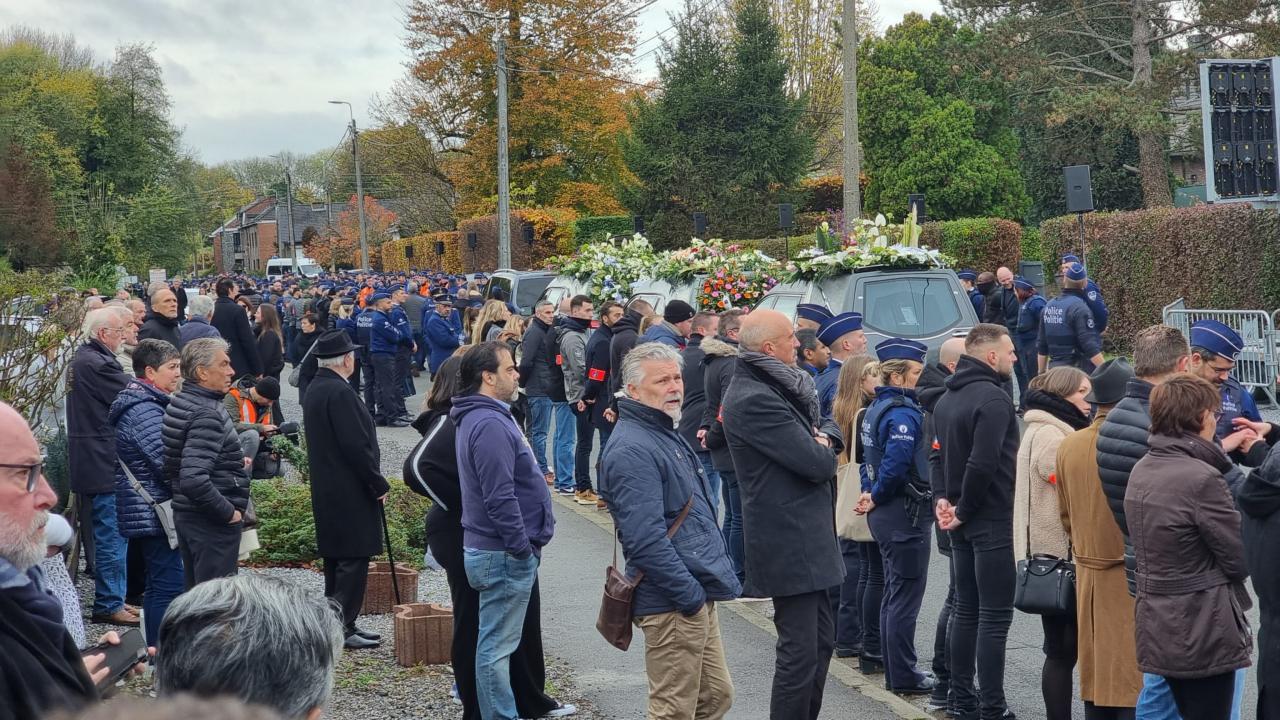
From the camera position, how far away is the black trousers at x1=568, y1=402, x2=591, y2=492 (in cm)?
1312

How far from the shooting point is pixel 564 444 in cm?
1377

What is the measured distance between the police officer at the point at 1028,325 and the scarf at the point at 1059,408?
12.3 meters

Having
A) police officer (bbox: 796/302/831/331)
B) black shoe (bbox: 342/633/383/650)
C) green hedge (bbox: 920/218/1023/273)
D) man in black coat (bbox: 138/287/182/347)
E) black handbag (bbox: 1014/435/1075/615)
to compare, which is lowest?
black shoe (bbox: 342/633/383/650)

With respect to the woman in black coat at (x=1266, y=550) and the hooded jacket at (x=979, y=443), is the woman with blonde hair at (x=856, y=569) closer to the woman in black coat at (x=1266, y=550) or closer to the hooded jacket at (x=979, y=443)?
the hooded jacket at (x=979, y=443)

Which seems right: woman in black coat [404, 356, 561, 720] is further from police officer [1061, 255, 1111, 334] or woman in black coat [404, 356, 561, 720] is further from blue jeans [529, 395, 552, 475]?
police officer [1061, 255, 1111, 334]

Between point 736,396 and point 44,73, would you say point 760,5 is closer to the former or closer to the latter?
point 44,73

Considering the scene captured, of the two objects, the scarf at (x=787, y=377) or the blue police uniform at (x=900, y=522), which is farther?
the blue police uniform at (x=900, y=522)

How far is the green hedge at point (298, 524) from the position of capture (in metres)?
10.1

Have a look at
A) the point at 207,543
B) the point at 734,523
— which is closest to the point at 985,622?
the point at 734,523

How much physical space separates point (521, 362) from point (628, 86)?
39203 millimetres

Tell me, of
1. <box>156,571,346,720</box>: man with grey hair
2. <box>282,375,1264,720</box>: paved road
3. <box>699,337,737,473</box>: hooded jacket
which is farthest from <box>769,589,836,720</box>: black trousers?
<box>156,571,346,720</box>: man with grey hair

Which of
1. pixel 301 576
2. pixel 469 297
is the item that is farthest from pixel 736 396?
pixel 469 297

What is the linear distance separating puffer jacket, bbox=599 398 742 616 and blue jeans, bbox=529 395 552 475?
8304mm

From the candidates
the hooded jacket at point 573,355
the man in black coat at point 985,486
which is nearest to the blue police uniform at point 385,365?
the hooded jacket at point 573,355
